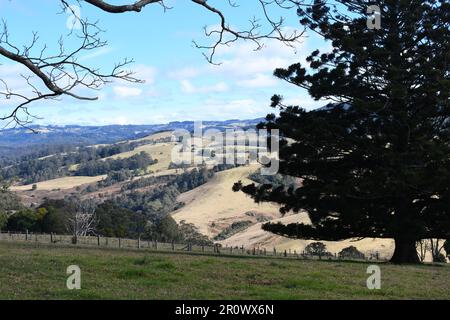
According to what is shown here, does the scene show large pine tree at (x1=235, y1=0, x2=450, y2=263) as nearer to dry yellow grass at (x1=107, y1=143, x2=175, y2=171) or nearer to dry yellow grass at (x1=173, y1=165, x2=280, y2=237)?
dry yellow grass at (x1=173, y1=165, x2=280, y2=237)

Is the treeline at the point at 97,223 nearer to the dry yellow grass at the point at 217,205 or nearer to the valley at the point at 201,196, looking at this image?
the valley at the point at 201,196

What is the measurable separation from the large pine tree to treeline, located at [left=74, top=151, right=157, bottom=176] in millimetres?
142643

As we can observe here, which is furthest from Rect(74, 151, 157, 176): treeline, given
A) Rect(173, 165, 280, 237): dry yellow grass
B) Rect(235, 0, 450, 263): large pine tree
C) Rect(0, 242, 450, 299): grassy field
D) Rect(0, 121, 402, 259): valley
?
Rect(0, 242, 450, 299): grassy field

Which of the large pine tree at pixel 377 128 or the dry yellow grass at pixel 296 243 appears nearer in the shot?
the large pine tree at pixel 377 128

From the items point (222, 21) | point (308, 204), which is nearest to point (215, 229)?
point (308, 204)

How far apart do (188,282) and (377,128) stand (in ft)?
54.1

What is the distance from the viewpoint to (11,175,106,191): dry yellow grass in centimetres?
15374

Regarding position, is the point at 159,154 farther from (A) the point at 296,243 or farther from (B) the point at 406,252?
(B) the point at 406,252

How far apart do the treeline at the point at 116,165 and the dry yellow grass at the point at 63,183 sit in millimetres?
5518

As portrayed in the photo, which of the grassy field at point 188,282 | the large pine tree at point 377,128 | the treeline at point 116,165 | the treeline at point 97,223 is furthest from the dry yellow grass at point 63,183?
the grassy field at point 188,282

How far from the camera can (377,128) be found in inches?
1029

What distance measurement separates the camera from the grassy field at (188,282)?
10.0m

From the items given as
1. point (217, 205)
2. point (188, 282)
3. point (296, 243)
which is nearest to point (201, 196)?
point (217, 205)
